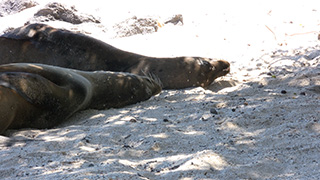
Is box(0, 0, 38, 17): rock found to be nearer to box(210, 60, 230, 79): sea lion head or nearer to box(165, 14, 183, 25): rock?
box(165, 14, 183, 25): rock

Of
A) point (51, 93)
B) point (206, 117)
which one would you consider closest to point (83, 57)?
point (51, 93)

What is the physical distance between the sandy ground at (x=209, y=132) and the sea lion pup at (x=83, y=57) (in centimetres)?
38

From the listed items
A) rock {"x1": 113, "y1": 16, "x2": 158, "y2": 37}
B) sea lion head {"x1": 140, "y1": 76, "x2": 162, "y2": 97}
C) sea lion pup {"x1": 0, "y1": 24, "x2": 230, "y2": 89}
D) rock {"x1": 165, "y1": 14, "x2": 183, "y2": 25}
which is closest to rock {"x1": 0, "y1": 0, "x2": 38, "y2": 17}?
rock {"x1": 113, "y1": 16, "x2": 158, "y2": 37}

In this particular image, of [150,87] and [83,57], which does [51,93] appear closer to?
[150,87]

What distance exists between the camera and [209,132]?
3818 mm

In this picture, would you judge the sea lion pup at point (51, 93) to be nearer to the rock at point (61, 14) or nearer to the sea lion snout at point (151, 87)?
the sea lion snout at point (151, 87)

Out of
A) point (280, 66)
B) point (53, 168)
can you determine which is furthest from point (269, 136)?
point (280, 66)

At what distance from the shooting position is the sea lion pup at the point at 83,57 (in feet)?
21.1

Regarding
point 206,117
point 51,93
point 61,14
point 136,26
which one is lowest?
point 206,117

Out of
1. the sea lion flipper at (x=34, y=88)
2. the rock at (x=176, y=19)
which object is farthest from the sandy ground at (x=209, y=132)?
the rock at (x=176, y=19)

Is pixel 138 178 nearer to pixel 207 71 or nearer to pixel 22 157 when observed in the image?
pixel 22 157

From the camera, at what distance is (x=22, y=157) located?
317cm

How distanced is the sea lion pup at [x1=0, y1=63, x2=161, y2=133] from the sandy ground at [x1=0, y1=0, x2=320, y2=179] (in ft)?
0.49

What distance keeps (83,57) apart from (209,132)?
127 inches
